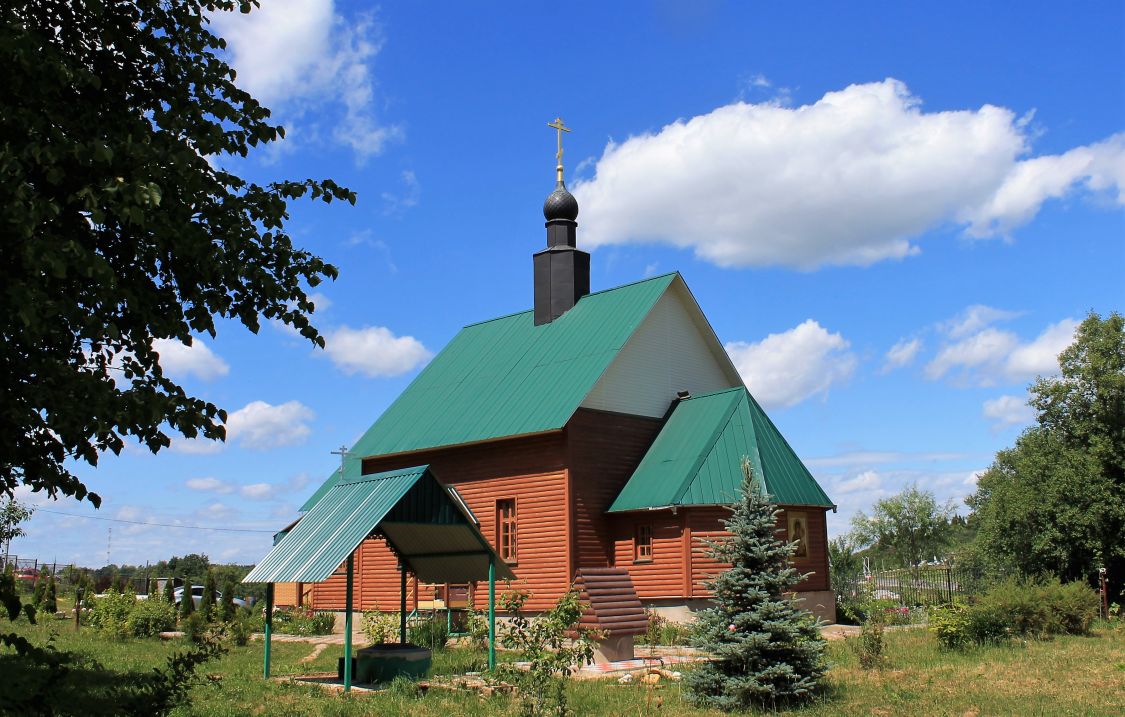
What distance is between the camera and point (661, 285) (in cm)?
2448

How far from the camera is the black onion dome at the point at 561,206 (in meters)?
27.0

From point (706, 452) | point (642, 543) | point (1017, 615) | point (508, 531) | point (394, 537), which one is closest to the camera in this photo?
point (394, 537)

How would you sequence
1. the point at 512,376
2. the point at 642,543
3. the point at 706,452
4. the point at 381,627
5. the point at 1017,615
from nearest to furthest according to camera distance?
the point at 1017,615, the point at 381,627, the point at 706,452, the point at 642,543, the point at 512,376

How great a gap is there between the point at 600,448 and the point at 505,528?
10.2 ft

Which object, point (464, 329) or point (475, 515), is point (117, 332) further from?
point (464, 329)

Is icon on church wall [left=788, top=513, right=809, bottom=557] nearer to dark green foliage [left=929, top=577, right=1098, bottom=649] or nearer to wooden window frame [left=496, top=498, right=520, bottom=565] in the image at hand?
dark green foliage [left=929, top=577, right=1098, bottom=649]

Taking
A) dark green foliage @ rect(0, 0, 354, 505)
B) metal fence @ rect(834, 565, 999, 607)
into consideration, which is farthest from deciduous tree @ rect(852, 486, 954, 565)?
dark green foliage @ rect(0, 0, 354, 505)

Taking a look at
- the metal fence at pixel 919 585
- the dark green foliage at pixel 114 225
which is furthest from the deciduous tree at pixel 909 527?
the dark green foliage at pixel 114 225

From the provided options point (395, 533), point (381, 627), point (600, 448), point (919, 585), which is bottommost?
point (381, 627)

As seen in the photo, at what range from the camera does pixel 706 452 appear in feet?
72.0

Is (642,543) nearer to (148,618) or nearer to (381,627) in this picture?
(381,627)

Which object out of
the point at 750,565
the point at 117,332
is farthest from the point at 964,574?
the point at 117,332

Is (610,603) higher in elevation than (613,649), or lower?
higher

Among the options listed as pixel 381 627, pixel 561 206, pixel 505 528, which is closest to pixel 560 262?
pixel 561 206
